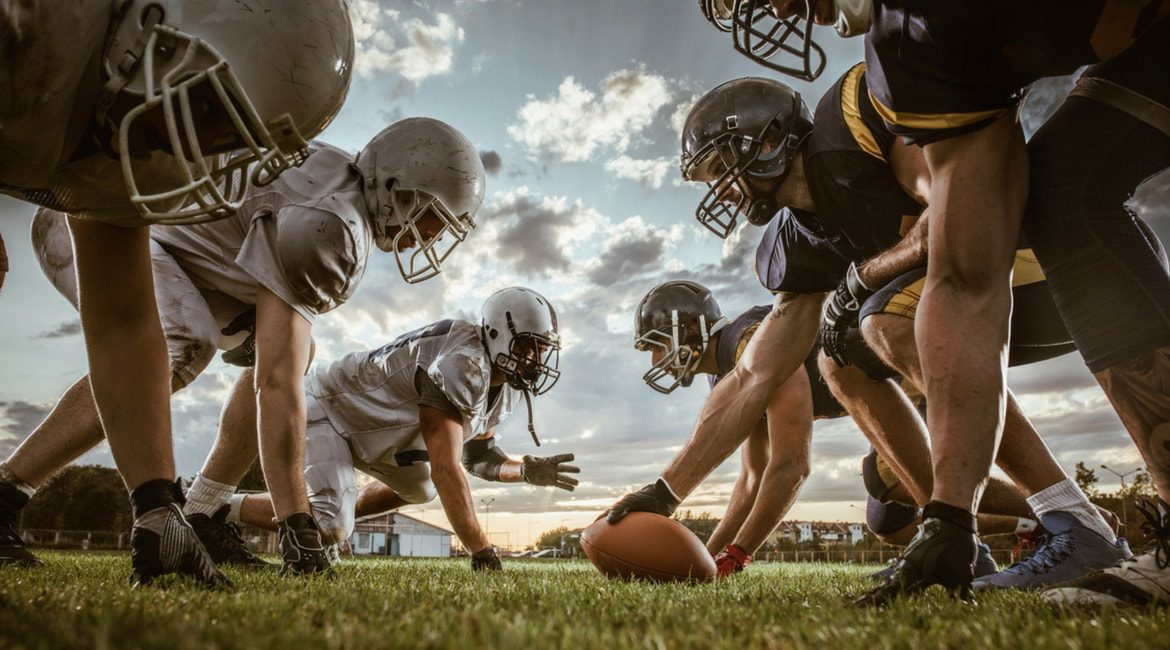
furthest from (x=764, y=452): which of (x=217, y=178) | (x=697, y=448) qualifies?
(x=217, y=178)

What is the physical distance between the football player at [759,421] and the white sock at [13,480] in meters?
3.27

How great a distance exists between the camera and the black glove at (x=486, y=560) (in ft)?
13.9

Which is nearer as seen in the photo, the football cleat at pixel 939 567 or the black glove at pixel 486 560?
the football cleat at pixel 939 567

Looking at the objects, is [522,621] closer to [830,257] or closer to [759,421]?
[830,257]

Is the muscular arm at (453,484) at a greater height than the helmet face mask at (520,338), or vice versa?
the helmet face mask at (520,338)

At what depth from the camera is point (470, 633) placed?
3.85ft

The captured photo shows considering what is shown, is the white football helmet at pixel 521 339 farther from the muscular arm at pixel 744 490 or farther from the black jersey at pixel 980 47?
the black jersey at pixel 980 47

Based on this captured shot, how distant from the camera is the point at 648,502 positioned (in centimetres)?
318

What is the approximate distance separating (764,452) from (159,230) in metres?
4.34

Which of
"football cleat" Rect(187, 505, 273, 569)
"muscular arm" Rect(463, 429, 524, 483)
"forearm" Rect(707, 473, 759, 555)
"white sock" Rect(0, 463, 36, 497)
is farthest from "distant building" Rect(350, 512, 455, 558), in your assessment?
"white sock" Rect(0, 463, 36, 497)

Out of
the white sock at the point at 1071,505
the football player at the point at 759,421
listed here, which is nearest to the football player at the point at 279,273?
the football player at the point at 759,421

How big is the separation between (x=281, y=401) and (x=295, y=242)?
28.3 inches

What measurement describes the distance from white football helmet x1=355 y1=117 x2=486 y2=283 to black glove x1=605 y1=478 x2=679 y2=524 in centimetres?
190

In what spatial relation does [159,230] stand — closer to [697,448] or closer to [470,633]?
[697,448]
